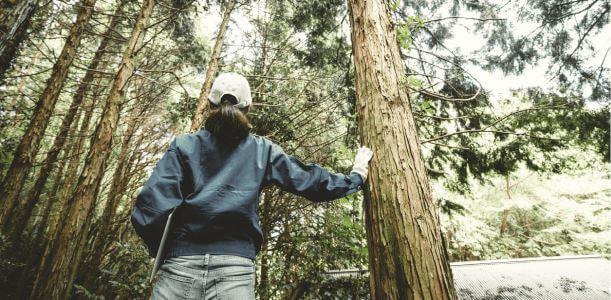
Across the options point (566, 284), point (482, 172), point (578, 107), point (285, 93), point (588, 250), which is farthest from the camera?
point (588, 250)

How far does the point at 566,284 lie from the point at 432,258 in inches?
490

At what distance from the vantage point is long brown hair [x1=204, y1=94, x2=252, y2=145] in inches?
63.4

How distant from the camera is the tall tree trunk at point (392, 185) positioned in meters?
1.48

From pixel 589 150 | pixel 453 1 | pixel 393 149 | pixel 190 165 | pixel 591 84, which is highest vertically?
pixel 453 1

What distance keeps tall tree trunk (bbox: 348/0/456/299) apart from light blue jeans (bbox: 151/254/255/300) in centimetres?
75

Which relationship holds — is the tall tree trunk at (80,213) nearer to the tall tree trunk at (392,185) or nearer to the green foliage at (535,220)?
the tall tree trunk at (392,185)

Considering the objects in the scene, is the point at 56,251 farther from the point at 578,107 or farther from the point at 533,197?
the point at 533,197

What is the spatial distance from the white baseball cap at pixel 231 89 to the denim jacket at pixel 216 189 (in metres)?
0.22

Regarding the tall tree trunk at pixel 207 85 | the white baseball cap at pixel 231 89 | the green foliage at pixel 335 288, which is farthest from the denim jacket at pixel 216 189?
the green foliage at pixel 335 288

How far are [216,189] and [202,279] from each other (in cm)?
42

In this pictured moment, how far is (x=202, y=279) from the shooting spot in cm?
139

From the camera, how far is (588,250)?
14711mm

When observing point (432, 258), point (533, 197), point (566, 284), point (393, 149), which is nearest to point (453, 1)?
point (393, 149)

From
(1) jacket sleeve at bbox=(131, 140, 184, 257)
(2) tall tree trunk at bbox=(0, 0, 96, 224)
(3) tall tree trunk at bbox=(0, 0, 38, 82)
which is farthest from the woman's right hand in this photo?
(2) tall tree trunk at bbox=(0, 0, 96, 224)
